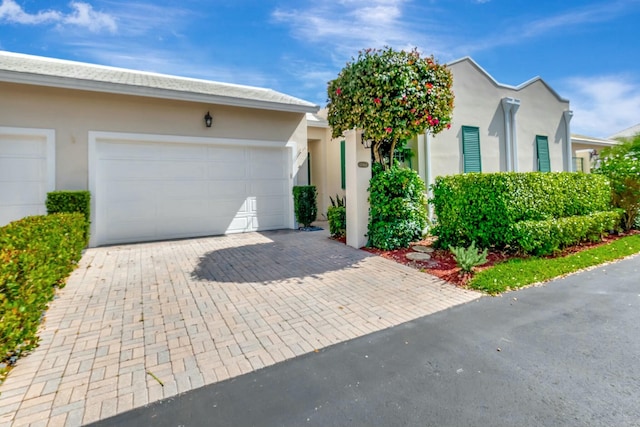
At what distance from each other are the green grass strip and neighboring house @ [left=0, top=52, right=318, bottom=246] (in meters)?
6.07

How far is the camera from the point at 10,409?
210 cm

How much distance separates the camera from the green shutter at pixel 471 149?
10297mm

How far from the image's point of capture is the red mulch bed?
195 inches

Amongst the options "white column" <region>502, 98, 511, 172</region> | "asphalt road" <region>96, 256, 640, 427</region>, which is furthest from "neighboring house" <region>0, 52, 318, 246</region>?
"white column" <region>502, 98, 511, 172</region>

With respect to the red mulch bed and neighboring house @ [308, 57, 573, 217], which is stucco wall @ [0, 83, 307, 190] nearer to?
neighboring house @ [308, 57, 573, 217]

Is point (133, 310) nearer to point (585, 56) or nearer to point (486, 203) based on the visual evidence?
point (486, 203)

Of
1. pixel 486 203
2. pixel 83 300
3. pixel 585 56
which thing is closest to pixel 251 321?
pixel 83 300

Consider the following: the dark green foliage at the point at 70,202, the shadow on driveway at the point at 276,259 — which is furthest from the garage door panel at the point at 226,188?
the dark green foliage at the point at 70,202

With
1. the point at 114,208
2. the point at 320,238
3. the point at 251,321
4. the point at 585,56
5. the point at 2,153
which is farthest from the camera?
the point at 585,56

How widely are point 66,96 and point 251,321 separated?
7.21 m

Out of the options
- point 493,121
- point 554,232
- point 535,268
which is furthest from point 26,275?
point 493,121

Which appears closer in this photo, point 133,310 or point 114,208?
point 133,310

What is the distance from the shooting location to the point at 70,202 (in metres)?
6.71

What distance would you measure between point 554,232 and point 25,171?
11.0 metres
